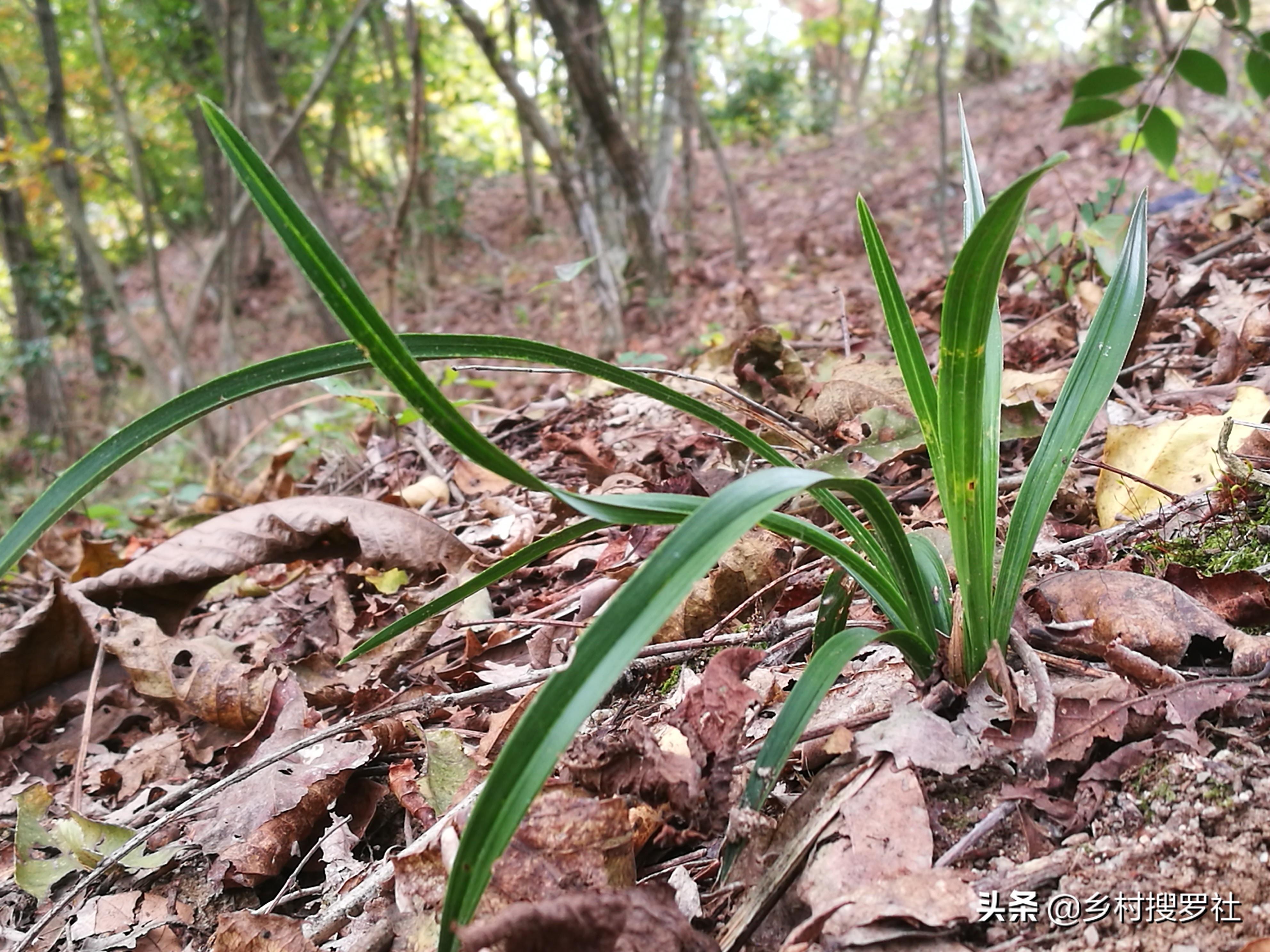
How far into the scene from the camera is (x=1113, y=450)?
124cm

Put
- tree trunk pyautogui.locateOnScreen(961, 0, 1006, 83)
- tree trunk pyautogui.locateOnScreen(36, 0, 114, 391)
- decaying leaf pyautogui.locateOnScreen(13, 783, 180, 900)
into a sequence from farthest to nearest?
tree trunk pyautogui.locateOnScreen(961, 0, 1006, 83), tree trunk pyautogui.locateOnScreen(36, 0, 114, 391), decaying leaf pyautogui.locateOnScreen(13, 783, 180, 900)

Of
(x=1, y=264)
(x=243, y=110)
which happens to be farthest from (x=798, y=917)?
(x=1, y=264)

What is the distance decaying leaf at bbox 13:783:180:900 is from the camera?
98 centimetres

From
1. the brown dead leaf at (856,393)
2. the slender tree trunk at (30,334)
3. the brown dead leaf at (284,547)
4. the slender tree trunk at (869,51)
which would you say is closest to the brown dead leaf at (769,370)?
the brown dead leaf at (856,393)

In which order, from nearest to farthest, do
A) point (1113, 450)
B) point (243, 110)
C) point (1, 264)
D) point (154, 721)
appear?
point (1113, 450), point (154, 721), point (243, 110), point (1, 264)

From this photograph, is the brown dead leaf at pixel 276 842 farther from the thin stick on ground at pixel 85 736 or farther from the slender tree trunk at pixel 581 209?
the slender tree trunk at pixel 581 209

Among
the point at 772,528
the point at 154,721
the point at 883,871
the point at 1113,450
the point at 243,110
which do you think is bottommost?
the point at 154,721

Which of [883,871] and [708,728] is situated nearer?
[883,871]

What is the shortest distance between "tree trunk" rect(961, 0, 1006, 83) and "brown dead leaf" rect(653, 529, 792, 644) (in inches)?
454

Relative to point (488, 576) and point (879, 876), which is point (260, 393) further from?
point (879, 876)

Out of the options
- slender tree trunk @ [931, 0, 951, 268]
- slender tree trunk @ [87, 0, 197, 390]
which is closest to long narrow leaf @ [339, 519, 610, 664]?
slender tree trunk @ [931, 0, 951, 268]

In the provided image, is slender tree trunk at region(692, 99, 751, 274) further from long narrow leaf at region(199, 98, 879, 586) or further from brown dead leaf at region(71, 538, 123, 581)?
long narrow leaf at region(199, 98, 879, 586)

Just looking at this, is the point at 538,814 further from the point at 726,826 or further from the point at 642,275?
the point at 642,275

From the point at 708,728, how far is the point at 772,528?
0.69 ft
